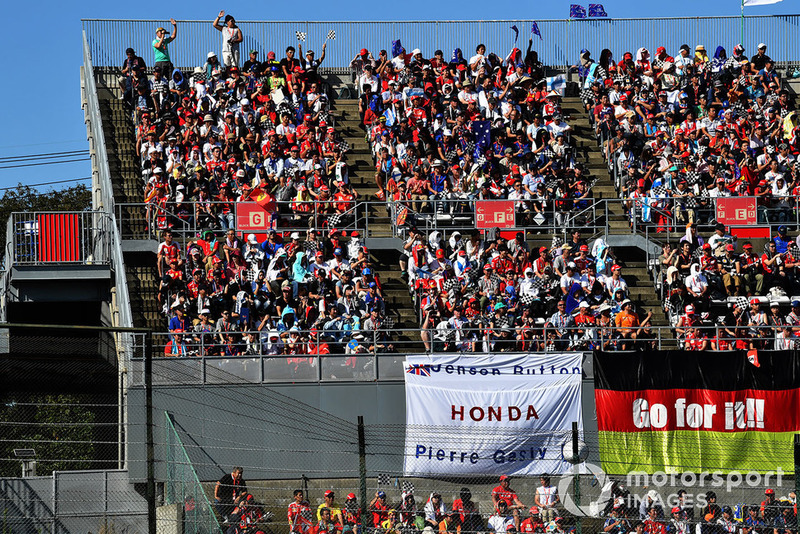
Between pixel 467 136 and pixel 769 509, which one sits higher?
pixel 467 136

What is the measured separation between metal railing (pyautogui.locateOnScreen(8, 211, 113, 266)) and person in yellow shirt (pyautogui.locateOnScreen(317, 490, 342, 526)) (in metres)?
7.38

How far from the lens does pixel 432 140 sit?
77.9 feet

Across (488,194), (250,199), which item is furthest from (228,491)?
(488,194)

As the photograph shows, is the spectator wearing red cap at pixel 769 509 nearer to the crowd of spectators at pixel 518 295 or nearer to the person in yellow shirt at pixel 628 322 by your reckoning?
the crowd of spectators at pixel 518 295

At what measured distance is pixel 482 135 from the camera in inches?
947

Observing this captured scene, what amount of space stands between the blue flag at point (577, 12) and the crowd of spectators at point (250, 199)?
21.5 feet

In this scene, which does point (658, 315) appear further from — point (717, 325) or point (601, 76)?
point (601, 76)

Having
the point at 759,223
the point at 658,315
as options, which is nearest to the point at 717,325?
the point at 658,315

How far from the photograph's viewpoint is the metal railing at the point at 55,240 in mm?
21000

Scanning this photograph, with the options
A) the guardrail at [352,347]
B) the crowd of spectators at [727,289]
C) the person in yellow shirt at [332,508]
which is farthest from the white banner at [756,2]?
the person in yellow shirt at [332,508]

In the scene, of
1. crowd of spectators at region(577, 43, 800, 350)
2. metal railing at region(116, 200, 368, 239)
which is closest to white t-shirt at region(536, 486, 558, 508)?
crowd of spectators at region(577, 43, 800, 350)

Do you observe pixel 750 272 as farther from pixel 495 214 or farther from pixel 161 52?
pixel 161 52

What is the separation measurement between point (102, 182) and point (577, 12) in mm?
12650

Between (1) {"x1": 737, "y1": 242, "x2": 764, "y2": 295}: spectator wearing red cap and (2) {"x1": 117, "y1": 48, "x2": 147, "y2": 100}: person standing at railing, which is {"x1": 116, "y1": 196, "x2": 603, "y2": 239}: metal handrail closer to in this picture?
(1) {"x1": 737, "y1": 242, "x2": 764, "y2": 295}: spectator wearing red cap
